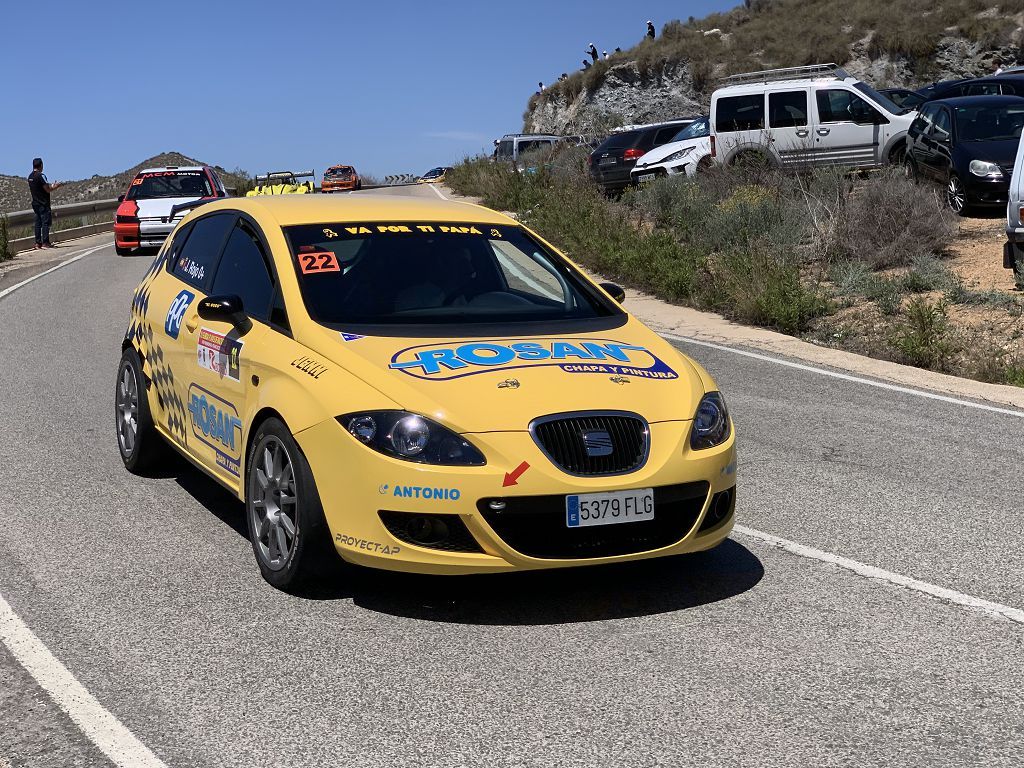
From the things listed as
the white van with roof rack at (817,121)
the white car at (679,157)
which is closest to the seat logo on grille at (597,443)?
the white van with roof rack at (817,121)

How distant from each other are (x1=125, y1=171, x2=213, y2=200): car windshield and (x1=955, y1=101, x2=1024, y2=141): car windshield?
13.7 meters

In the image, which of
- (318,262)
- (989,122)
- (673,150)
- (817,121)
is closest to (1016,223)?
(989,122)

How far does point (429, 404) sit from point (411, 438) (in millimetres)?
150

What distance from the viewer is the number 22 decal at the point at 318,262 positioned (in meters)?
6.15

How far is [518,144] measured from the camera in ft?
140

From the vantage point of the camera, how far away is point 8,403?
10.1 meters

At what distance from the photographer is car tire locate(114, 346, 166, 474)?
24.1 ft

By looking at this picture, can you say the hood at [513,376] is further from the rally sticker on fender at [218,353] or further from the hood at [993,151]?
the hood at [993,151]

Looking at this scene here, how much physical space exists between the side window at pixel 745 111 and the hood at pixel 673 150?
161cm

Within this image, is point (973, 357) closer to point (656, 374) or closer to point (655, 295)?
point (655, 295)

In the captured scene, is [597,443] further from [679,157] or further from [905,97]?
[905,97]

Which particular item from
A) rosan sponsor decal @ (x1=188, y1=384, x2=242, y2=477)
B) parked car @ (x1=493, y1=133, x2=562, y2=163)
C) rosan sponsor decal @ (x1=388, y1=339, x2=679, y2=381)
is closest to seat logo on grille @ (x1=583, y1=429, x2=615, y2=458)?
rosan sponsor decal @ (x1=388, y1=339, x2=679, y2=381)

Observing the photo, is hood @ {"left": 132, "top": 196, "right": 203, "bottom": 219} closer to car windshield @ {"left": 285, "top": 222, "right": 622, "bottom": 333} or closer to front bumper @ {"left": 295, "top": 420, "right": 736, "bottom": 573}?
car windshield @ {"left": 285, "top": 222, "right": 622, "bottom": 333}

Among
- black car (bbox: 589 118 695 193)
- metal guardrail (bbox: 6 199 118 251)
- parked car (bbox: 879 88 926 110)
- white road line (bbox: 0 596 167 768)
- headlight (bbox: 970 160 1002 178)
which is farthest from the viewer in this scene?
metal guardrail (bbox: 6 199 118 251)
